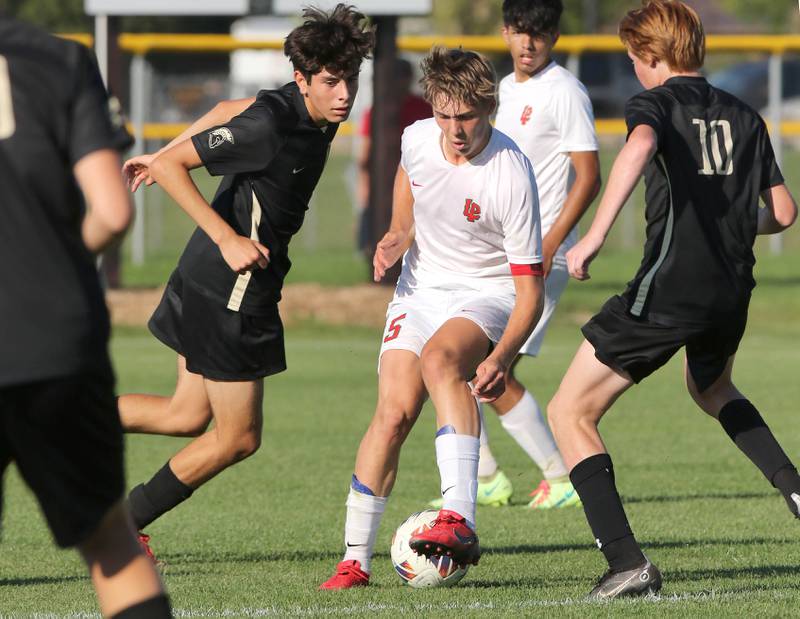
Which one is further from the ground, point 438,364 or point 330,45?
point 330,45

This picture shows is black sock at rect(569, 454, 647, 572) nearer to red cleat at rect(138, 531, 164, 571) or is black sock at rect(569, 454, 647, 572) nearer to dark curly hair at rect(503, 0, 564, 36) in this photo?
red cleat at rect(138, 531, 164, 571)

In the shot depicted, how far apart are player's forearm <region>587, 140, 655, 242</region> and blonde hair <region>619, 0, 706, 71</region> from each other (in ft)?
1.61

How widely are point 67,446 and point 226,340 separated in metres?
2.65

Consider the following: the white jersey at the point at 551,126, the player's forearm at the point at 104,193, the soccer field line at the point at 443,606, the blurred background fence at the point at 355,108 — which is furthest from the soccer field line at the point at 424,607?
the blurred background fence at the point at 355,108

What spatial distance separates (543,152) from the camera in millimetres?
8242

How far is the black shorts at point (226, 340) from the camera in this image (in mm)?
6152

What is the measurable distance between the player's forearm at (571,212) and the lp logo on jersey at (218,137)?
234 cm

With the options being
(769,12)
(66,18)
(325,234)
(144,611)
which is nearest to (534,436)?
(144,611)

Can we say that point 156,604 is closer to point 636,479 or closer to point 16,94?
point 16,94

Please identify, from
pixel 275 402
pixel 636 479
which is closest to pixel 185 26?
pixel 275 402

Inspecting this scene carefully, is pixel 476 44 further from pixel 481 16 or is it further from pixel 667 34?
pixel 481 16

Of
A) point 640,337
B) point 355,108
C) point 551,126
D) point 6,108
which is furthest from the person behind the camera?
point 355,108

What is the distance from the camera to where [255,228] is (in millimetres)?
6082

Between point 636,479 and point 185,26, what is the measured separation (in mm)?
38908
